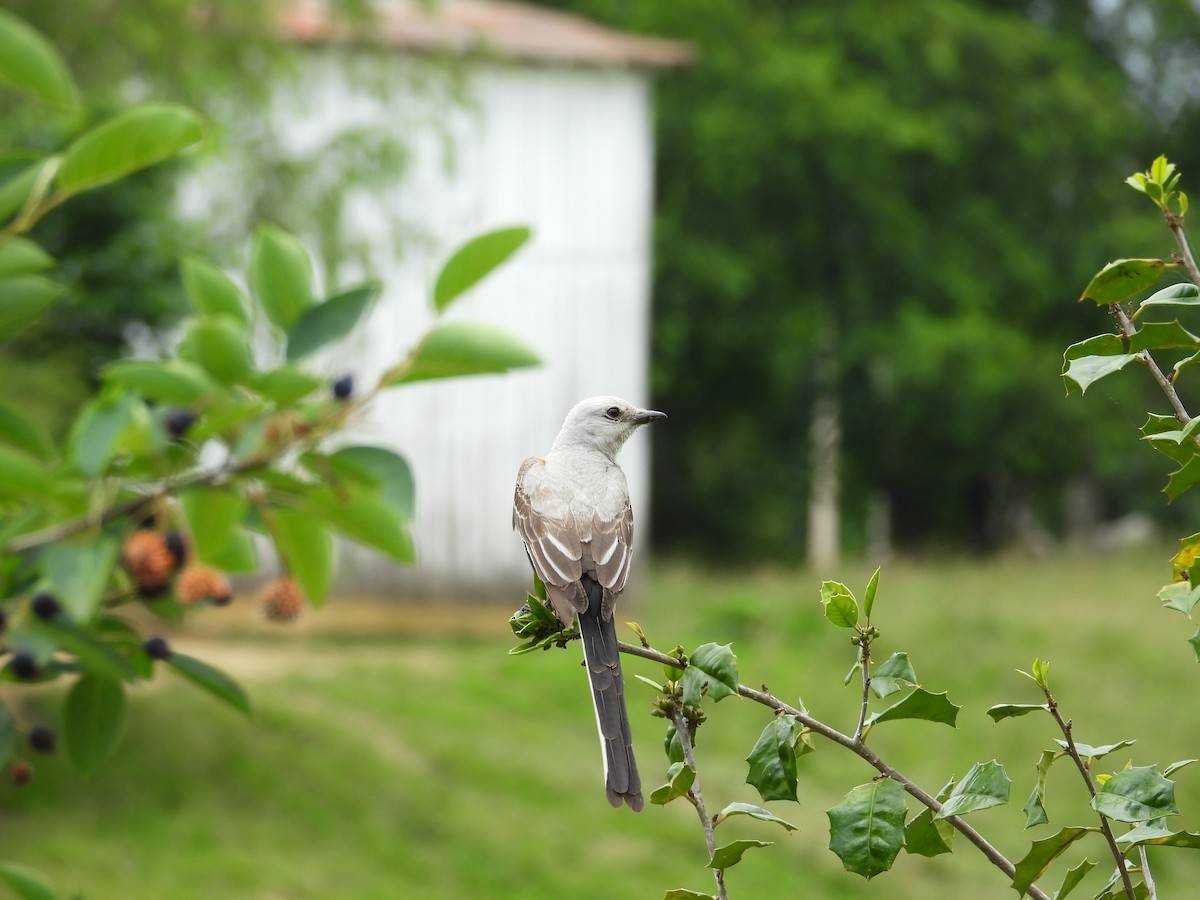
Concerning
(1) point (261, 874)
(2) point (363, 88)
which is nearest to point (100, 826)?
(1) point (261, 874)

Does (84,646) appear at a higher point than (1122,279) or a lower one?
lower

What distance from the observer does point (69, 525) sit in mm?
1915

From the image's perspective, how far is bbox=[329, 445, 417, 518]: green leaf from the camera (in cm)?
204

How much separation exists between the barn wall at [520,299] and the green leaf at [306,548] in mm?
15093

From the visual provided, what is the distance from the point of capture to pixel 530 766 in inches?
472

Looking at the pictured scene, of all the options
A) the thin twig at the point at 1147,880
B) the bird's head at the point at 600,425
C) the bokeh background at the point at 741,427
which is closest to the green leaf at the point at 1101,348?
the thin twig at the point at 1147,880

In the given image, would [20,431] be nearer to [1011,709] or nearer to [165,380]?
[165,380]

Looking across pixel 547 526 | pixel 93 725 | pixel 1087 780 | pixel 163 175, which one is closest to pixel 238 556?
pixel 93 725

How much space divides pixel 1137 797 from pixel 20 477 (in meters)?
1.44

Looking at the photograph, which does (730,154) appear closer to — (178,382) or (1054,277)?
(1054,277)

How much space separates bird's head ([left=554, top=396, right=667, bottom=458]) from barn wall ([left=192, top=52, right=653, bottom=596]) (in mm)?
13999

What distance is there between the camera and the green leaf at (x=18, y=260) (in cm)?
200

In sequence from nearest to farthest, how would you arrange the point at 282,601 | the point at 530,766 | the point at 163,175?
1. the point at 282,601
2. the point at 530,766
3. the point at 163,175

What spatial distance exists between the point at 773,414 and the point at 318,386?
25365mm
